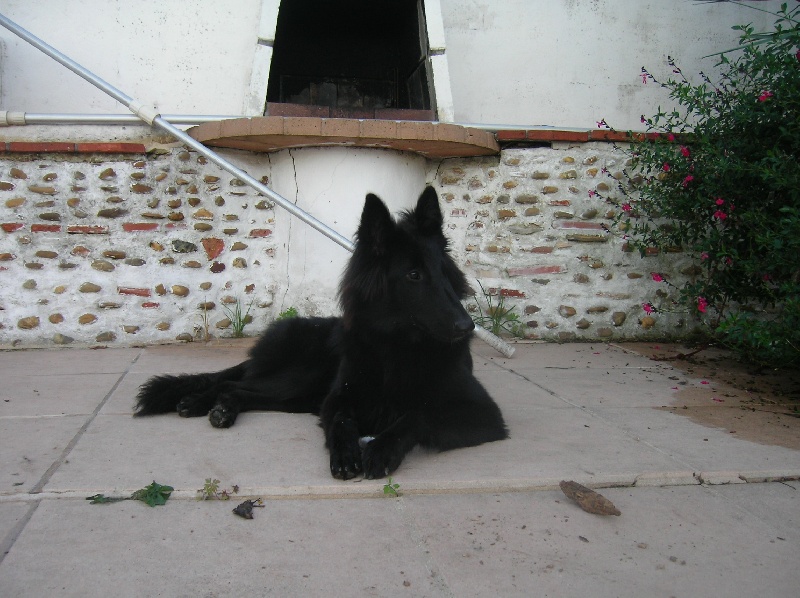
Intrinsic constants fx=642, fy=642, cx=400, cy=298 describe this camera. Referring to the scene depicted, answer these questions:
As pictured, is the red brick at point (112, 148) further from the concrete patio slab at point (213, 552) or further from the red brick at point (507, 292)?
the concrete patio slab at point (213, 552)

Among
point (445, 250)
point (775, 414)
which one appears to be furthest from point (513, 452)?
point (775, 414)

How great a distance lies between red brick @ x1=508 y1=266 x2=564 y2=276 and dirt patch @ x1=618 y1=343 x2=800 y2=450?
2.81ft

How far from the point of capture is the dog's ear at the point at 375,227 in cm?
270

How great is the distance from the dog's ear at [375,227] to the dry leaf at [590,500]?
1.24 meters

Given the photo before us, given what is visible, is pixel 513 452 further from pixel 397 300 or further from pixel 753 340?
pixel 753 340

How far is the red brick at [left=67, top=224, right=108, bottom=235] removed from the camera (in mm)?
4910

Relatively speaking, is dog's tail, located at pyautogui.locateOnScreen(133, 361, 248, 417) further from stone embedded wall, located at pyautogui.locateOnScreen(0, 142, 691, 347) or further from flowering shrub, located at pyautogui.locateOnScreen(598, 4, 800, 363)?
flowering shrub, located at pyautogui.locateOnScreen(598, 4, 800, 363)

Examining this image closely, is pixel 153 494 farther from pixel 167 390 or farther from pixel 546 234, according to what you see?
pixel 546 234

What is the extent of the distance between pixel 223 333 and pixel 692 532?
399 centimetres

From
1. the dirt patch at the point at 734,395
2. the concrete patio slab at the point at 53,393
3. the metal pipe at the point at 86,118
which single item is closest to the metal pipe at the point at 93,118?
the metal pipe at the point at 86,118

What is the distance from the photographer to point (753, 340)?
3.51m

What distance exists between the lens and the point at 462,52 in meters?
5.73

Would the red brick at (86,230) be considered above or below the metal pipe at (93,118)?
below

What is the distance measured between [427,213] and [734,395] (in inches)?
90.7
